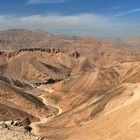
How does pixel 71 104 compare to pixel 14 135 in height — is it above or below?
below

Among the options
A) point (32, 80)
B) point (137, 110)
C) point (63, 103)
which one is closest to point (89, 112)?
point (137, 110)

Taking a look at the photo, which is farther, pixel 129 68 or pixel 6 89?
pixel 129 68

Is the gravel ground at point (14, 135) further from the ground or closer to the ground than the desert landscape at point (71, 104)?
further from the ground

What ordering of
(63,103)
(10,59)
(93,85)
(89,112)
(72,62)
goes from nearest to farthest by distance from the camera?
(89,112)
(63,103)
(93,85)
(10,59)
(72,62)

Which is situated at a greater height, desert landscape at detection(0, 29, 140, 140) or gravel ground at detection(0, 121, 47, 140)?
gravel ground at detection(0, 121, 47, 140)

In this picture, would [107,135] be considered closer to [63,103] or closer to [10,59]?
[63,103]

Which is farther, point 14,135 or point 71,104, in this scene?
point 71,104

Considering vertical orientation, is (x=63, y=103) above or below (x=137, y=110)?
below

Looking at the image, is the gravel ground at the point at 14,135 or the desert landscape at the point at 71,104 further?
the desert landscape at the point at 71,104

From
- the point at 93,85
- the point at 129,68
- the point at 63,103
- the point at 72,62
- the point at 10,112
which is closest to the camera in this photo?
the point at 10,112

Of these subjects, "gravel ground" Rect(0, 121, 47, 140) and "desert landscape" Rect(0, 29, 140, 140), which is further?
"desert landscape" Rect(0, 29, 140, 140)
